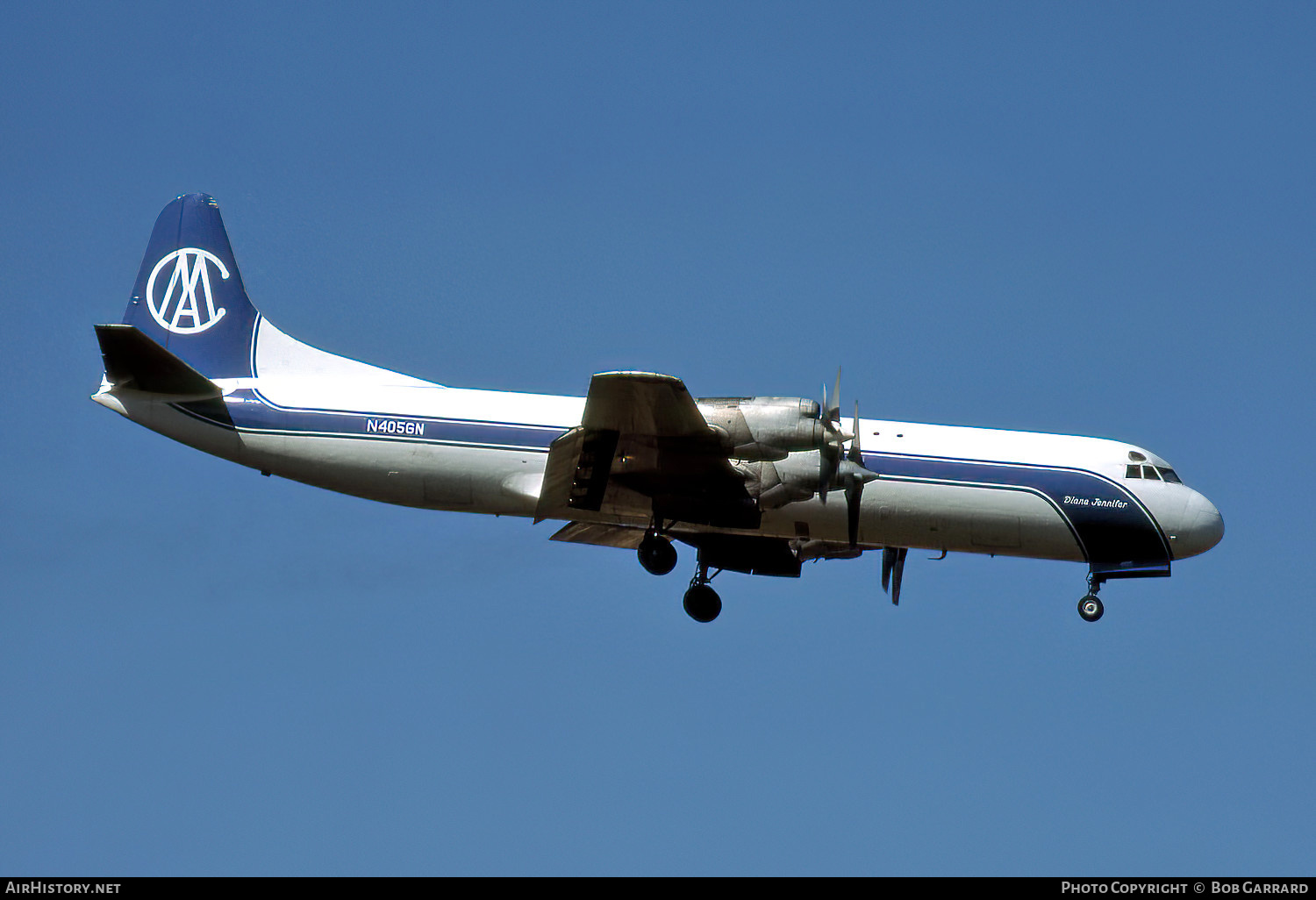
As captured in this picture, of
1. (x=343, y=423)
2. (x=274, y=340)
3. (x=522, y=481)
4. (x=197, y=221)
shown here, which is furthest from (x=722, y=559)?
(x=197, y=221)

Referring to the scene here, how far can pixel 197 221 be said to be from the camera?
33.2 m

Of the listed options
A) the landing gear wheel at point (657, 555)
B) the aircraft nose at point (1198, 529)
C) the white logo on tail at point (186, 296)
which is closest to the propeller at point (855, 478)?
the landing gear wheel at point (657, 555)

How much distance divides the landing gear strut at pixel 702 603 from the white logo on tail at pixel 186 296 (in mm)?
11378

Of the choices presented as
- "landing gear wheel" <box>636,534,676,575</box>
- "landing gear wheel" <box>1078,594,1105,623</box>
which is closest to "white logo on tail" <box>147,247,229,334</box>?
"landing gear wheel" <box>636,534,676,575</box>

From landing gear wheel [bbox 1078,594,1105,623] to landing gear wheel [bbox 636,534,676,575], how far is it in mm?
7843

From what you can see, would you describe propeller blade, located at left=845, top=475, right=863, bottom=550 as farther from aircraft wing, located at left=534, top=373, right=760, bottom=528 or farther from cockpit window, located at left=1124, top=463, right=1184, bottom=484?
cockpit window, located at left=1124, top=463, right=1184, bottom=484

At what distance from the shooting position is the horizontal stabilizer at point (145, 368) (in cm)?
2844

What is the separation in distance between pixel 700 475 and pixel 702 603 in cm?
386

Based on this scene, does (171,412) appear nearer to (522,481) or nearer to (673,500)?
(522,481)

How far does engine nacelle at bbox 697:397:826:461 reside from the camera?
1026 inches

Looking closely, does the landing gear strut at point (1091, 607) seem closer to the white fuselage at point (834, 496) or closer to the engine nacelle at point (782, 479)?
the white fuselage at point (834, 496)

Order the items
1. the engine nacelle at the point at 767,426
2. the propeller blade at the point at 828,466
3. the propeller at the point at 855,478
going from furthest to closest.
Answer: the propeller at the point at 855,478 → the propeller blade at the point at 828,466 → the engine nacelle at the point at 767,426
